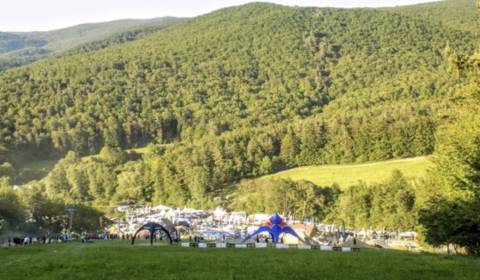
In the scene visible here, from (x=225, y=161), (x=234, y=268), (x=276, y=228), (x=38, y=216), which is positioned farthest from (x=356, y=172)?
(x=234, y=268)

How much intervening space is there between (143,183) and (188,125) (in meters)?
64.5

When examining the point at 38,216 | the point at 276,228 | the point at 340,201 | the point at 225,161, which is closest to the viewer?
the point at 276,228

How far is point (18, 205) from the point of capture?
282 feet

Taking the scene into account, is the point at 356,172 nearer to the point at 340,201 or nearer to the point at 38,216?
the point at 340,201

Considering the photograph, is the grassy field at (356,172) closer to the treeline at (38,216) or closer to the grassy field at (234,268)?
the treeline at (38,216)

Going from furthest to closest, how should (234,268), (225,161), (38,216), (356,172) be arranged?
(225,161) → (356,172) → (38,216) → (234,268)

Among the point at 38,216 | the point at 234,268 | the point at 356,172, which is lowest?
the point at 234,268

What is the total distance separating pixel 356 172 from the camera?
126562mm

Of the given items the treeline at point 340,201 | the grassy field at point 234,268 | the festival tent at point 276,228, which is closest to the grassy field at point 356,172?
the treeline at point 340,201

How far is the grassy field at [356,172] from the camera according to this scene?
11806 centimetres

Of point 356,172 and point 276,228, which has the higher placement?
point 356,172

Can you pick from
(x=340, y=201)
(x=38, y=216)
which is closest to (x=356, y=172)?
(x=340, y=201)

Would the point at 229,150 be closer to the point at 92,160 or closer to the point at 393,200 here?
the point at 92,160

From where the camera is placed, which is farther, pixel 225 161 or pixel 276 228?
pixel 225 161
